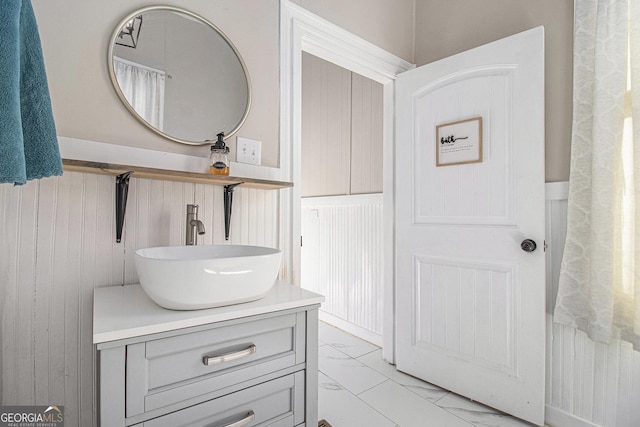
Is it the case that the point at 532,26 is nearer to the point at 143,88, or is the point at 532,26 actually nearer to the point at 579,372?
the point at 579,372

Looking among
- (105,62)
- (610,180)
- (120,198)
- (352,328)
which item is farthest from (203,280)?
(352,328)

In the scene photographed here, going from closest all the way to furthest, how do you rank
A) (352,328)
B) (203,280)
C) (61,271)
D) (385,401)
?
1. (203,280)
2. (61,271)
3. (385,401)
4. (352,328)

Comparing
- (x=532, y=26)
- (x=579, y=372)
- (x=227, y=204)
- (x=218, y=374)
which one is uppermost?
(x=532, y=26)

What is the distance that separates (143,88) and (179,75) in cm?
15

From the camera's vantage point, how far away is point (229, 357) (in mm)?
817

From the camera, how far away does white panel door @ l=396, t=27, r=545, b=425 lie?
1483 millimetres

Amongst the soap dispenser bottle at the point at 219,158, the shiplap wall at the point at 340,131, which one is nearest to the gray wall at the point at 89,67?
the soap dispenser bottle at the point at 219,158

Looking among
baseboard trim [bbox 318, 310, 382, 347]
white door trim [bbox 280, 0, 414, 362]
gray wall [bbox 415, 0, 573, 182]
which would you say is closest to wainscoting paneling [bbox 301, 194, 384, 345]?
baseboard trim [bbox 318, 310, 382, 347]

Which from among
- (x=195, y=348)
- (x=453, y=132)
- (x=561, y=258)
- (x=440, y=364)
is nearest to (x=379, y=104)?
(x=453, y=132)

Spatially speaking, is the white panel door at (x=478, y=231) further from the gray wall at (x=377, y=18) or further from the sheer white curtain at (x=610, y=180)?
the gray wall at (x=377, y=18)

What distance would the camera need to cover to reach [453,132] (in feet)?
5.69

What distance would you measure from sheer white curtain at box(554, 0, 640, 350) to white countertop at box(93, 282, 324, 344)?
1.15m

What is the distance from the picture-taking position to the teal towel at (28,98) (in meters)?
0.58

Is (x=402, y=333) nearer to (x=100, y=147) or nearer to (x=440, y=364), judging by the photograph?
(x=440, y=364)
